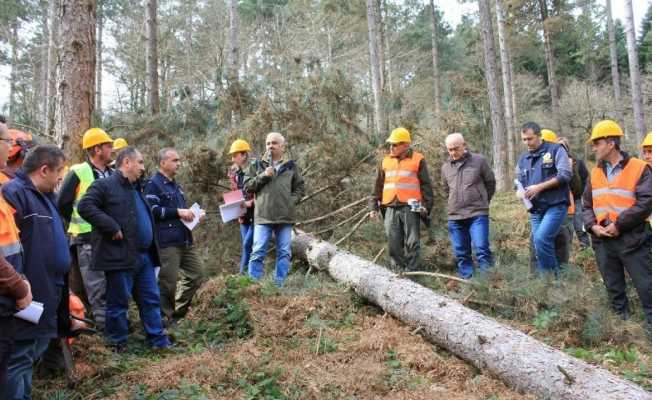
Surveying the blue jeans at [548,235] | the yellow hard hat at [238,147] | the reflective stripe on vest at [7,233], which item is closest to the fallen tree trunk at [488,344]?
the blue jeans at [548,235]

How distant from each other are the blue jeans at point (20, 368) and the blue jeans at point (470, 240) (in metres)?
4.66

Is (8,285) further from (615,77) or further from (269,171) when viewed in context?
(615,77)

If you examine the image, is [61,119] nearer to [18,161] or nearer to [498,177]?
[18,161]

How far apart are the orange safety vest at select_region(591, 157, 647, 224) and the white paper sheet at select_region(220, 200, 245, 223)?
420cm

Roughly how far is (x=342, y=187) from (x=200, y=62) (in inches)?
553

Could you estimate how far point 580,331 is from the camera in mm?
4273

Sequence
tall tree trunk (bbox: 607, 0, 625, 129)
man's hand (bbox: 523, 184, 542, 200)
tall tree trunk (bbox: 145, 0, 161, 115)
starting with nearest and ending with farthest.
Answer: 1. man's hand (bbox: 523, 184, 542, 200)
2. tall tree trunk (bbox: 145, 0, 161, 115)
3. tall tree trunk (bbox: 607, 0, 625, 129)

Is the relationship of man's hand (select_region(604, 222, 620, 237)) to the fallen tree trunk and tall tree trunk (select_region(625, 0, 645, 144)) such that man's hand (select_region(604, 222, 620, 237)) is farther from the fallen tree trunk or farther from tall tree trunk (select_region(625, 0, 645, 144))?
tall tree trunk (select_region(625, 0, 645, 144))

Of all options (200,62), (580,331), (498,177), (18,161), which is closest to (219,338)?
(18,161)

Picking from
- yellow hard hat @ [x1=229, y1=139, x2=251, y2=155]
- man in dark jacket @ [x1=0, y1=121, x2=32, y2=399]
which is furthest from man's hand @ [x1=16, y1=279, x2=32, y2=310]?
yellow hard hat @ [x1=229, y1=139, x2=251, y2=155]

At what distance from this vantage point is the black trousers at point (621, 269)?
14.4ft

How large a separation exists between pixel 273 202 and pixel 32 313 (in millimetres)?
3518

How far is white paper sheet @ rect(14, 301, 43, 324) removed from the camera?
265 cm

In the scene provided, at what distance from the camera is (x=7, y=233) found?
2600 millimetres
